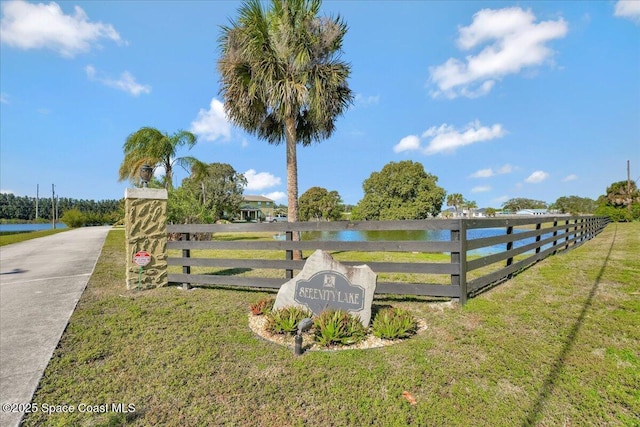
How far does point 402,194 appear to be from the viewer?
3962 cm

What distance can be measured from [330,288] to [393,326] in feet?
2.76

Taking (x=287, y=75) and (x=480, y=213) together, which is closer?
(x=287, y=75)

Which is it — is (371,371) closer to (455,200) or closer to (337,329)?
(337,329)

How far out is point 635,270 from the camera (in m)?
5.89

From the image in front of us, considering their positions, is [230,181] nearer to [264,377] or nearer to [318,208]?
[318,208]

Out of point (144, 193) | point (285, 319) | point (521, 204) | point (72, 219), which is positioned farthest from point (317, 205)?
point (521, 204)

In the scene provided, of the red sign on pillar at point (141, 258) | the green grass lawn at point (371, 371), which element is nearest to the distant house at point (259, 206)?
the red sign on pillar at point (141, 258)

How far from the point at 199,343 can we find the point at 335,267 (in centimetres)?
166

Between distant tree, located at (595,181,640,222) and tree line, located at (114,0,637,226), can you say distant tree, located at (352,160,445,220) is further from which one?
tree line, located at (114,0,637,226)

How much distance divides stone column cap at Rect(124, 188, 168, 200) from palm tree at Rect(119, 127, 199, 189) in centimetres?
1149

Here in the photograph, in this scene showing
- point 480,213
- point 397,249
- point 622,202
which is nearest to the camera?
point 397,249

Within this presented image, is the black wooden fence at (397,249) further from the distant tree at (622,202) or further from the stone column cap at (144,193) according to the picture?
the distant tree at (622,202)

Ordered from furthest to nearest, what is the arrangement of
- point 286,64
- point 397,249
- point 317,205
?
point 317,205, point 286,64, point 397,249

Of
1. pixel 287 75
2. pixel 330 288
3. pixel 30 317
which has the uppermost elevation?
pixel 287 75
